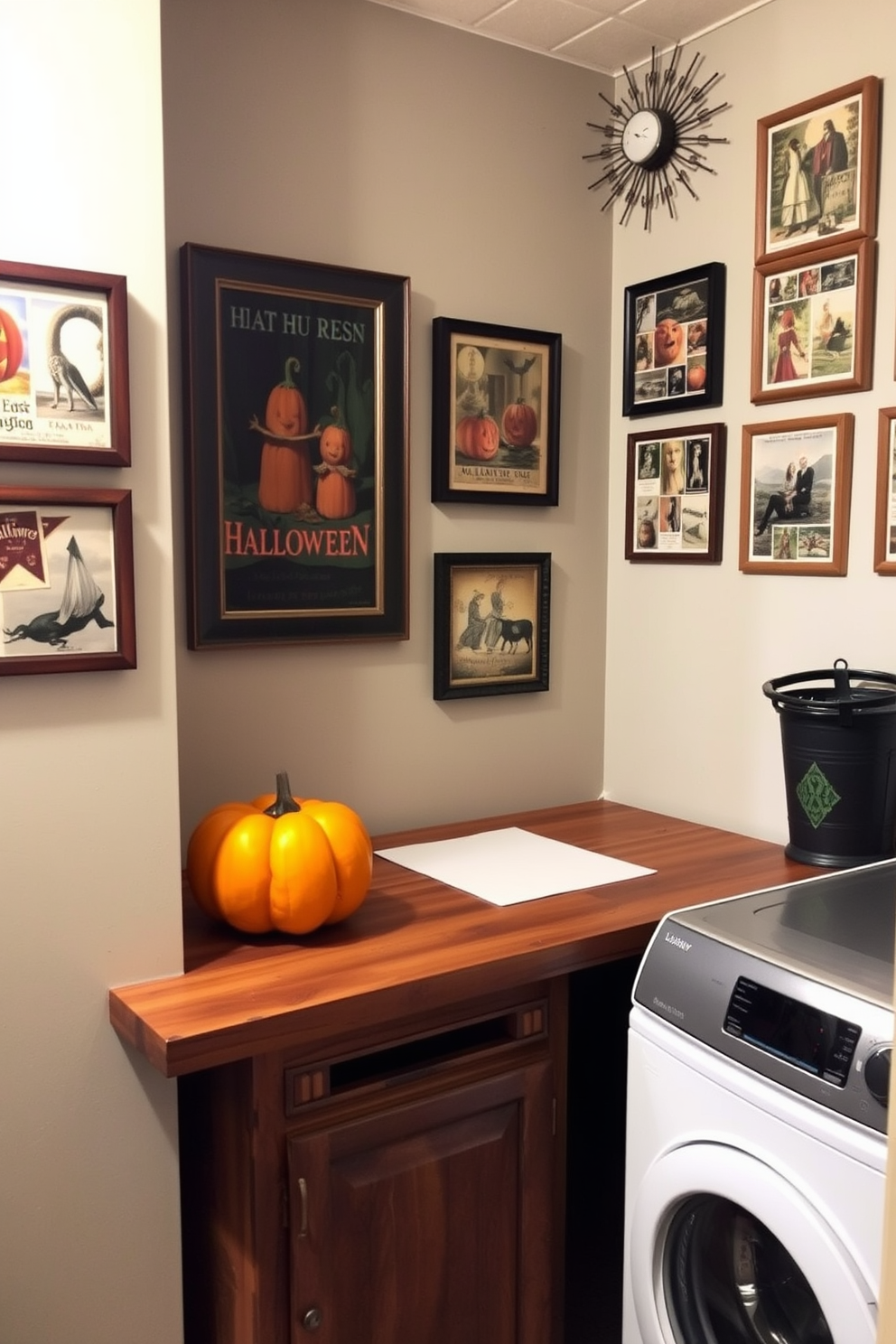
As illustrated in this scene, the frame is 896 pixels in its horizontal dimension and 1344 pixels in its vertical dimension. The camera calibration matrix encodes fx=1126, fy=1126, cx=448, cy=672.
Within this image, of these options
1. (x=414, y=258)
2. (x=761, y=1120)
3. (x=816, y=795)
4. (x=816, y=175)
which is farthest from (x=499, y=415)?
(x=761, y=1120)

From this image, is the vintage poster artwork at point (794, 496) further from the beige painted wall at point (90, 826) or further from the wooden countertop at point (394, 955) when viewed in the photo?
the beige painted wall at point (90, 826)

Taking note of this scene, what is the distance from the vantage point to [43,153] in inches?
56.5

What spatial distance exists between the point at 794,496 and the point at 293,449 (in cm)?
99

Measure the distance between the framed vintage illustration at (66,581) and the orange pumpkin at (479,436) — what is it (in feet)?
3.36

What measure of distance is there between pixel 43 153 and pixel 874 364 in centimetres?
146

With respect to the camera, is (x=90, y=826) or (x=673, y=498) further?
(x=673, y=498)

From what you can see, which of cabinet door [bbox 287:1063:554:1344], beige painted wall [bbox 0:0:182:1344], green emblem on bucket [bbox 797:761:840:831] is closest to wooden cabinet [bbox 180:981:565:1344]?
cabinet door [bbox 287:1063:554:1344]

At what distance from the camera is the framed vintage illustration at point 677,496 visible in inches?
94.0

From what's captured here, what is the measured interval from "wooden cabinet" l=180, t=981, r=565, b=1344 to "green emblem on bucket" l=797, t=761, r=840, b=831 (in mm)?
613

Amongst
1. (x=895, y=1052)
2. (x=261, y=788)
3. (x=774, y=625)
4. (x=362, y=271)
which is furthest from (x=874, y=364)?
(x=895, y=1052)

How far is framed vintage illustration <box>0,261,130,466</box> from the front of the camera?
1436mm

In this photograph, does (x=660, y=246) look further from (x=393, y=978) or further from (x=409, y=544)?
(x=393, y=978)

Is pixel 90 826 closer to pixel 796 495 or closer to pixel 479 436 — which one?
pixel 479 436

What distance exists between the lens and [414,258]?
7.60 feet
